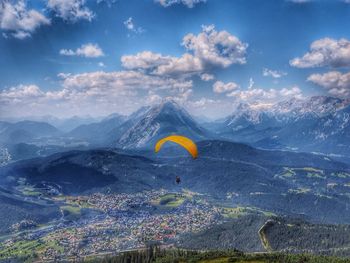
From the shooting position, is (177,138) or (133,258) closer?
(177,138)

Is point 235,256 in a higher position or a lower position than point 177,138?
lower

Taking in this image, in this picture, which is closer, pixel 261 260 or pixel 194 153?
pixel 194 153

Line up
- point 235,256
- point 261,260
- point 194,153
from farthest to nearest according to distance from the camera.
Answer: point 235,256 < point 261,260 < point 194,153

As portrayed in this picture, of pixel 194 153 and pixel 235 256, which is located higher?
pixel 194 153

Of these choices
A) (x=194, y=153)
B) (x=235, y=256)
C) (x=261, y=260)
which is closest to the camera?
(x=194, y=153)

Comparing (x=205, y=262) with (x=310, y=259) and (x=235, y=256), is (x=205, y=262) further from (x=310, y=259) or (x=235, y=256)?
(x=310, y=259)

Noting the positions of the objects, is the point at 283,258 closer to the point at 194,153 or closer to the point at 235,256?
the point at 235,256

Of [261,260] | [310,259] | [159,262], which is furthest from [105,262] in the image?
[310,259]

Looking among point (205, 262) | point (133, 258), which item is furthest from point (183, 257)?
point (133, 258)
